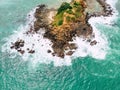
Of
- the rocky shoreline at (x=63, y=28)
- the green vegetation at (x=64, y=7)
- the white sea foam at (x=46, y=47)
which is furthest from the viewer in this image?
the green vegetation at (x=64, y=7)

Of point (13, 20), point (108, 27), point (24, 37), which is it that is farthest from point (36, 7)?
point (108, 27)

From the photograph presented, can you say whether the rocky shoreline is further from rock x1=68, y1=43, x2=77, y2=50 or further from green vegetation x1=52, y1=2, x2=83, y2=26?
green vegetation x1=52, y1=2, x2=83, y2=26

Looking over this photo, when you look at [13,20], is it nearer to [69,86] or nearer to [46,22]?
[46,22]

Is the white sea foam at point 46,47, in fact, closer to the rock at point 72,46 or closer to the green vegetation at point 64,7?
the rock at point 72,46

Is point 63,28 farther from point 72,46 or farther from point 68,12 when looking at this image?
point 72,46

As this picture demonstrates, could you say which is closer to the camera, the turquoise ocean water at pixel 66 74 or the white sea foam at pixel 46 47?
the turquoise ocean water at pixel 66 74

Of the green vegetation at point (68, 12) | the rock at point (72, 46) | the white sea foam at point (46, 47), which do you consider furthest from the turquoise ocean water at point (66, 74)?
the green vegetation at point (68, 12)

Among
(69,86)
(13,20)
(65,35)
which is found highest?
(13,20)

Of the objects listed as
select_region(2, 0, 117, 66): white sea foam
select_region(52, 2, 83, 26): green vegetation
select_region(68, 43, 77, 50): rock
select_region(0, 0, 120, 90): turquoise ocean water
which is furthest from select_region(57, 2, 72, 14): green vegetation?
select_region(0, 0, 120, 90): turquoise ocean water

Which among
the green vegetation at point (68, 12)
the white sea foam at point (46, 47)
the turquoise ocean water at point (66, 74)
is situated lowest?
the turquoise ocean water at point (66, 74)
